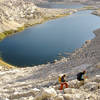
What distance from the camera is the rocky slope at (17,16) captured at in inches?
4184

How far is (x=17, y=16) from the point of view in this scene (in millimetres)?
125500

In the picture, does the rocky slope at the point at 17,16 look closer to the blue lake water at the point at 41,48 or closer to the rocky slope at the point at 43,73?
the rocky slope at the point at 43,73

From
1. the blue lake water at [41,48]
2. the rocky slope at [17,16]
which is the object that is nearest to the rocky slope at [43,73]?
the rocky slope at [17,16]

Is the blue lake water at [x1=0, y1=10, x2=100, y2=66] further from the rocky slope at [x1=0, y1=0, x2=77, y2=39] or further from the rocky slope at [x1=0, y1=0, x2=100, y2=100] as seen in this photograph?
the rocky slope at [x1=0, y1=0, x2=77, y2=39]

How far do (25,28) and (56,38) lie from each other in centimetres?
3715

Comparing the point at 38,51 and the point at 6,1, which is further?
the point at 6,1

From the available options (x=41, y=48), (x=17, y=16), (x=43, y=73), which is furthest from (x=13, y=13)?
(x=43, y=73)

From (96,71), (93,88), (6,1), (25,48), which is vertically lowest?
(25,48)

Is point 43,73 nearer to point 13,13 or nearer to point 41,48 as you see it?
point 41,48

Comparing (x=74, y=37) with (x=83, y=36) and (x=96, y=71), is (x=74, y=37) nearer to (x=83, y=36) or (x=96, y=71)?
(x=83, y=36)

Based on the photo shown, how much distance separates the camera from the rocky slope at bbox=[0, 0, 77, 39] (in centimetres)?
10628

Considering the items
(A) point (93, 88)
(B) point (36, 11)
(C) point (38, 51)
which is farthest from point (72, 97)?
(B) point (36, 11)

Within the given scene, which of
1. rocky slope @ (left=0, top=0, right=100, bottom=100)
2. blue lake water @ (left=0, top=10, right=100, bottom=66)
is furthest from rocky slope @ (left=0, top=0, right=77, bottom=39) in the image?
blue lake water @ (left=0, top=10, right=100, bottom=66)

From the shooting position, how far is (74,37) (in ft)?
273
